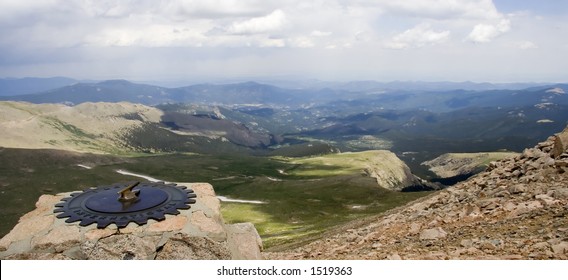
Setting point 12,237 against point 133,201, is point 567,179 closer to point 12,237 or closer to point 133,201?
point 133,201

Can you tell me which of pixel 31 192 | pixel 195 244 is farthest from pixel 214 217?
pixel 31 192

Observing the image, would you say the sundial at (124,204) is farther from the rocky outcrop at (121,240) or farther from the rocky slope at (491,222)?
the rocky slope at (491,222)

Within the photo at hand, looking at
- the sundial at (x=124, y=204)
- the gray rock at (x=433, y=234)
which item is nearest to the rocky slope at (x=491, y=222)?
the gray rock at (x=433, y=234)

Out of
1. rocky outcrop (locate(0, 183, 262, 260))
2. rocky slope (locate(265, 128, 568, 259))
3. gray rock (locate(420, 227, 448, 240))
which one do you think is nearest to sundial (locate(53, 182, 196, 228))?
rocky outcrop (locate(0, 183, 262, 260))

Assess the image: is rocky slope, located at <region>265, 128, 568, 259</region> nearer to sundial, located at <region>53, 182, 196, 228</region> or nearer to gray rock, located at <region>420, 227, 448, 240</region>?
gray rock, located at <region>420, 227, 448, 240</region>

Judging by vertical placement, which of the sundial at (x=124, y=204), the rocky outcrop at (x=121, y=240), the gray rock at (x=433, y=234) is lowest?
the gray rock at (x=433, y=234)

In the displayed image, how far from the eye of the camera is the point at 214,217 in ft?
68.0

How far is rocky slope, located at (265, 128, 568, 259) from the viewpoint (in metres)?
16.7

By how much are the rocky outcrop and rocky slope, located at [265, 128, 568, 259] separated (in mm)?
6636

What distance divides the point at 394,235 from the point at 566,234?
8.92 meters

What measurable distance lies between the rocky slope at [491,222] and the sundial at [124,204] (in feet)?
25.6

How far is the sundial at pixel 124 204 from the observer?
19.5m

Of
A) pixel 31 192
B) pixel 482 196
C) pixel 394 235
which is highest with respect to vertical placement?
pixel 482 196

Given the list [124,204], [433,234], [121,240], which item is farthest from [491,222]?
[124,204]
